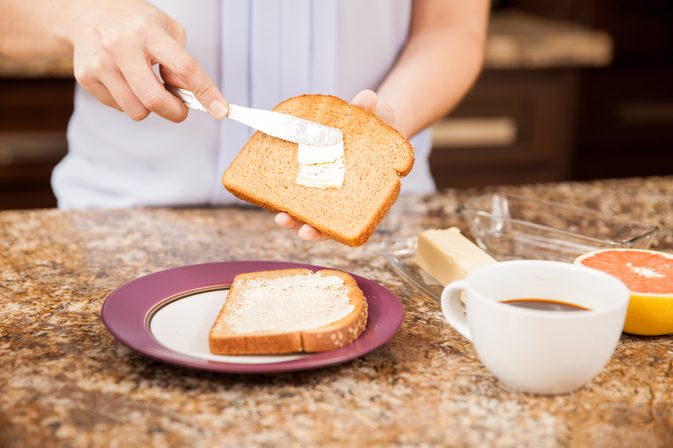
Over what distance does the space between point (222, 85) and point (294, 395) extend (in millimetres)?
813

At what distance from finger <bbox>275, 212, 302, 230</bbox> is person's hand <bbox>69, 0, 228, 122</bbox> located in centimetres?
15

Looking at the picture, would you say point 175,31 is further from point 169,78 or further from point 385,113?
point 385,113

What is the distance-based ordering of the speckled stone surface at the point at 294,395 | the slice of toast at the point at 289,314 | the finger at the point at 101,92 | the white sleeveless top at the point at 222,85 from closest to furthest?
the speckled stone surface at the point at 294,395 → the slice of toast at the point at 289,314 → the finger at the point at 101,92 → the white sleeveless top at the point at 222,85

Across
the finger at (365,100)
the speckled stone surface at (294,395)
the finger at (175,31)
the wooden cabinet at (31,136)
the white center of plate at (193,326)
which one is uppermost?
the finger at (175,31)

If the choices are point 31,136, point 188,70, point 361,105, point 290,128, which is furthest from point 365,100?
point 31,136

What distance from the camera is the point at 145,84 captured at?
3.69 ft

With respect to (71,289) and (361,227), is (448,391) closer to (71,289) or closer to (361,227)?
(361,227)

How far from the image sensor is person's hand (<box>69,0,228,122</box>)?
3.67ft

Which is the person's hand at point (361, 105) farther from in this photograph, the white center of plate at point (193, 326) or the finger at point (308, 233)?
the white center of plate at point (193, 326)

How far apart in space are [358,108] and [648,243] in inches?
18.6

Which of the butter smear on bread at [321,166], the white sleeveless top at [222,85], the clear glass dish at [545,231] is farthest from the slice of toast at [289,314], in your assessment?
the white sleeveless top at [222,85]

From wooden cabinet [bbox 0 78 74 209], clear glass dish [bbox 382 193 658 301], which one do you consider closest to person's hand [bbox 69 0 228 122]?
→ clear glass dish [bbox 382 193 658 301]

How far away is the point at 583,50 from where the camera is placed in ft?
9.20

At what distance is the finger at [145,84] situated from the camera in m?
1.12
